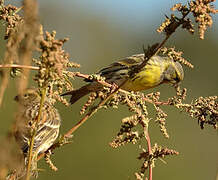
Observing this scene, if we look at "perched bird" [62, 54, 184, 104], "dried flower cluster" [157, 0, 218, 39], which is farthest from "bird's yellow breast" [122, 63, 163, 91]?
"dried flower cluster" [157, 0, 218, 39]

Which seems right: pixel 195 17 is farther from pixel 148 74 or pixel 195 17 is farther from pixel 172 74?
pixel 172 74

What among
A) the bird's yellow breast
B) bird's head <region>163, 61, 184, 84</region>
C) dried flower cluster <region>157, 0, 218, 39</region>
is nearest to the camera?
dried flower cluster <region>157, 0, 218, 39</region>

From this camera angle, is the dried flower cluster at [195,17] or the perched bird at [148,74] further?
the perched bird at [148,74]

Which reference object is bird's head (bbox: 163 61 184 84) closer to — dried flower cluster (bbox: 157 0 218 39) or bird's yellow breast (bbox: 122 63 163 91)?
bird's yellow breast (bbox: 122 63 163 91)

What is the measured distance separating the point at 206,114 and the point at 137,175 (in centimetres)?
60

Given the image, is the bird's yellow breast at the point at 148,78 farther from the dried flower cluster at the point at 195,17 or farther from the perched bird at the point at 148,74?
the dried flower cluster at the point at 195,17

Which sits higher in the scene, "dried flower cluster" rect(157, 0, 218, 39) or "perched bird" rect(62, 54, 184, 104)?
"perched bird" rect(62, 54, 184, 104)

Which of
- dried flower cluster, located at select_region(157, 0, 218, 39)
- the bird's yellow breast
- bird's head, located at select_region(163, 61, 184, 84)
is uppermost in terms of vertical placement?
bird's head, located at select_region(163, 61, 184, 84)

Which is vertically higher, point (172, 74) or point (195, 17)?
point (172, 74)

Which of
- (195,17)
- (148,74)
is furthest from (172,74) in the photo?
(195,17)

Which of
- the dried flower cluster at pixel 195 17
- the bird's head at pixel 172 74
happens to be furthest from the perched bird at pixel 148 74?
the dried flower cluster at pixel 195 17

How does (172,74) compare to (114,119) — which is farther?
(114,119)

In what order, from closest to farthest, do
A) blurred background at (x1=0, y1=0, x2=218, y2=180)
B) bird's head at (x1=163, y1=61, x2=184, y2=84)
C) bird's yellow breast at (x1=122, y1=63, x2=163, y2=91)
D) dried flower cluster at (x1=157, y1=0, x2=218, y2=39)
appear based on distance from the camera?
dried flower cluster at (x1=157, y1=0, x2=218, y2=39), bird's yellow breast at (x1=122, y1=63, x2=163, y2=91), bird's head at (x1=163, y1=61, x2=184, y2=84), blurred background at (x1=0, y1=0, x2=218, y2=180)

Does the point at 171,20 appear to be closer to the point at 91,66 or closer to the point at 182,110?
the point at 182,110
